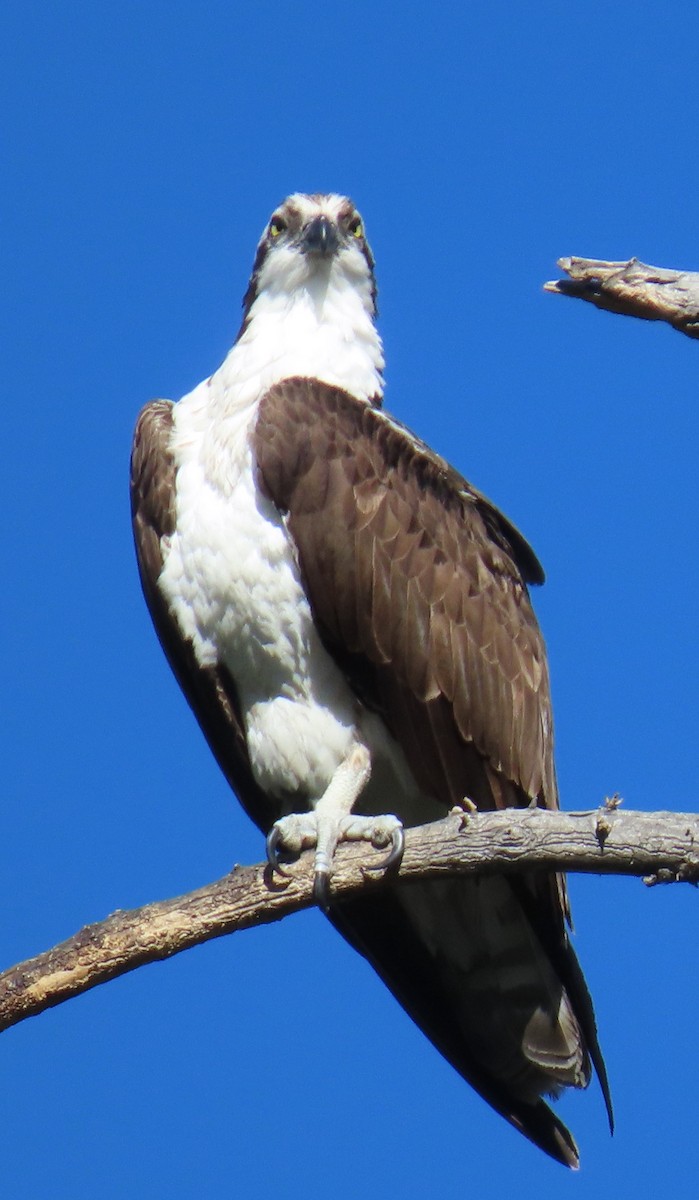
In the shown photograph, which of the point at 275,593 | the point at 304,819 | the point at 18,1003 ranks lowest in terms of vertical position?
the point at 18,1003

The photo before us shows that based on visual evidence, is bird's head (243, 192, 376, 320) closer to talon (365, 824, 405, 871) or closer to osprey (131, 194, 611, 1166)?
osprey (131, 194, 611, 1166)

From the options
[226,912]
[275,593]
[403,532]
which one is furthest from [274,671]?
[226,912]

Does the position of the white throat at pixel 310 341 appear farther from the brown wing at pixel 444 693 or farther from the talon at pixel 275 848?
the talon at pixel 275 848

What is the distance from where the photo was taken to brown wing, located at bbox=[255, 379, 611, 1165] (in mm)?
5316

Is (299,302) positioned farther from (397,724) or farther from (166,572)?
(397,724)

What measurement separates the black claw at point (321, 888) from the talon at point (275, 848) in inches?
3.9

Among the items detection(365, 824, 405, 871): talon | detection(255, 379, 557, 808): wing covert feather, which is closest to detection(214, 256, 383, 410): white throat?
detection(255, 379, 557, 808): wing covert feather

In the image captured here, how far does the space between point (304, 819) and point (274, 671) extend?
0.57 meters

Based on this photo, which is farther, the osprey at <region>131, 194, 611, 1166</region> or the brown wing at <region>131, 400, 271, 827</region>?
the brown wing at <region>131, 400, 271, 827</region>

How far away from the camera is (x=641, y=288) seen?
4484mm

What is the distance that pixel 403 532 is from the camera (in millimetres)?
5477

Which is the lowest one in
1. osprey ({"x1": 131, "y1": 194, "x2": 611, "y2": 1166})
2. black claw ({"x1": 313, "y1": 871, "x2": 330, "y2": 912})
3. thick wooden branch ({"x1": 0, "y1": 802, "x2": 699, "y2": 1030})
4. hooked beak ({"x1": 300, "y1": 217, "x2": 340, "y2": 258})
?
thick wooden branch ({"x1": 0, "y1": 802, "x2": 699, "y2": 1030})

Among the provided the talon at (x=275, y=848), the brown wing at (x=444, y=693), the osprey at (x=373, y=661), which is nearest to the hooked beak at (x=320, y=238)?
the osprey at (x=373, y=661)

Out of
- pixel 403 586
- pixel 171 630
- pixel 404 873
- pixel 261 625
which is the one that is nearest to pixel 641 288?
pixel 403 586
